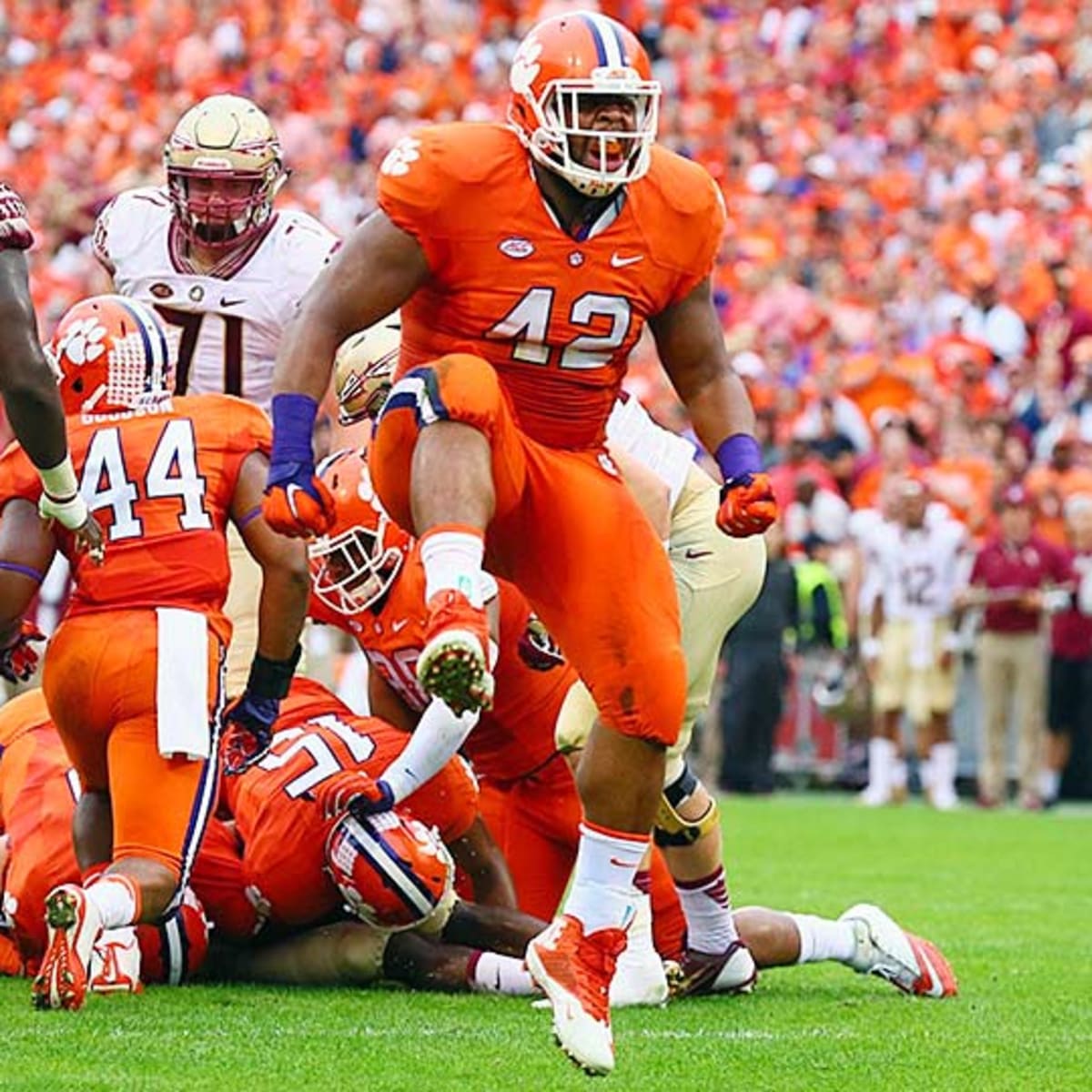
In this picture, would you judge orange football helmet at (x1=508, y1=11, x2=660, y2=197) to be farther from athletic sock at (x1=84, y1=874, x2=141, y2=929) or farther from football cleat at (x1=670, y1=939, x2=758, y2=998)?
football cleat at (x1=670, y1=939, x2=758, y2=998)

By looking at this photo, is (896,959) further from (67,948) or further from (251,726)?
(67,948)

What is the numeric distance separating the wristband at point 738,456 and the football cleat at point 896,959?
1.54 metres

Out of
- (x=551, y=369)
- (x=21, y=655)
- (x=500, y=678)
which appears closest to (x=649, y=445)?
(x=500, y=678)

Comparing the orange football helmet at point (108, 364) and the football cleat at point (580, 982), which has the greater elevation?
the orange football helmet at point (108, 364)

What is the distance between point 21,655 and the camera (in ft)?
20.3

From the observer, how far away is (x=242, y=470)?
6172 millimetres

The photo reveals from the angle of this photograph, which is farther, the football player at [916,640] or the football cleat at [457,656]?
the football player at [916,640]

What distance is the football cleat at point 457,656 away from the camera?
445 centimetres

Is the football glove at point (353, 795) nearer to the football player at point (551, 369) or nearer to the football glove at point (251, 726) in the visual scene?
the football glove at point (251, 726)

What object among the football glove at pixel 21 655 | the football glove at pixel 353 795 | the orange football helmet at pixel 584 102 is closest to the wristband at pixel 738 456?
the orange football helmet at pixel 584 102

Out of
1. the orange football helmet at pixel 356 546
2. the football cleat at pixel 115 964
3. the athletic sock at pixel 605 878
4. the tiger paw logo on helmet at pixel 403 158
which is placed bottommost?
the football cleat at pixel 115 964

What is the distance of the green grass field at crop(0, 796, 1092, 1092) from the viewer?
16.0ft

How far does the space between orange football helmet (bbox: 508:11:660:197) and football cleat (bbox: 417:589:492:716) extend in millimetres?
965

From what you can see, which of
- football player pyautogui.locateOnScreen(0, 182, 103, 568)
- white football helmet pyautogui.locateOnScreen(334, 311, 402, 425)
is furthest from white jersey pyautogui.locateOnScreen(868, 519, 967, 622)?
football player pyautogui.locateOnScreen(0, 182, 103, 568)
